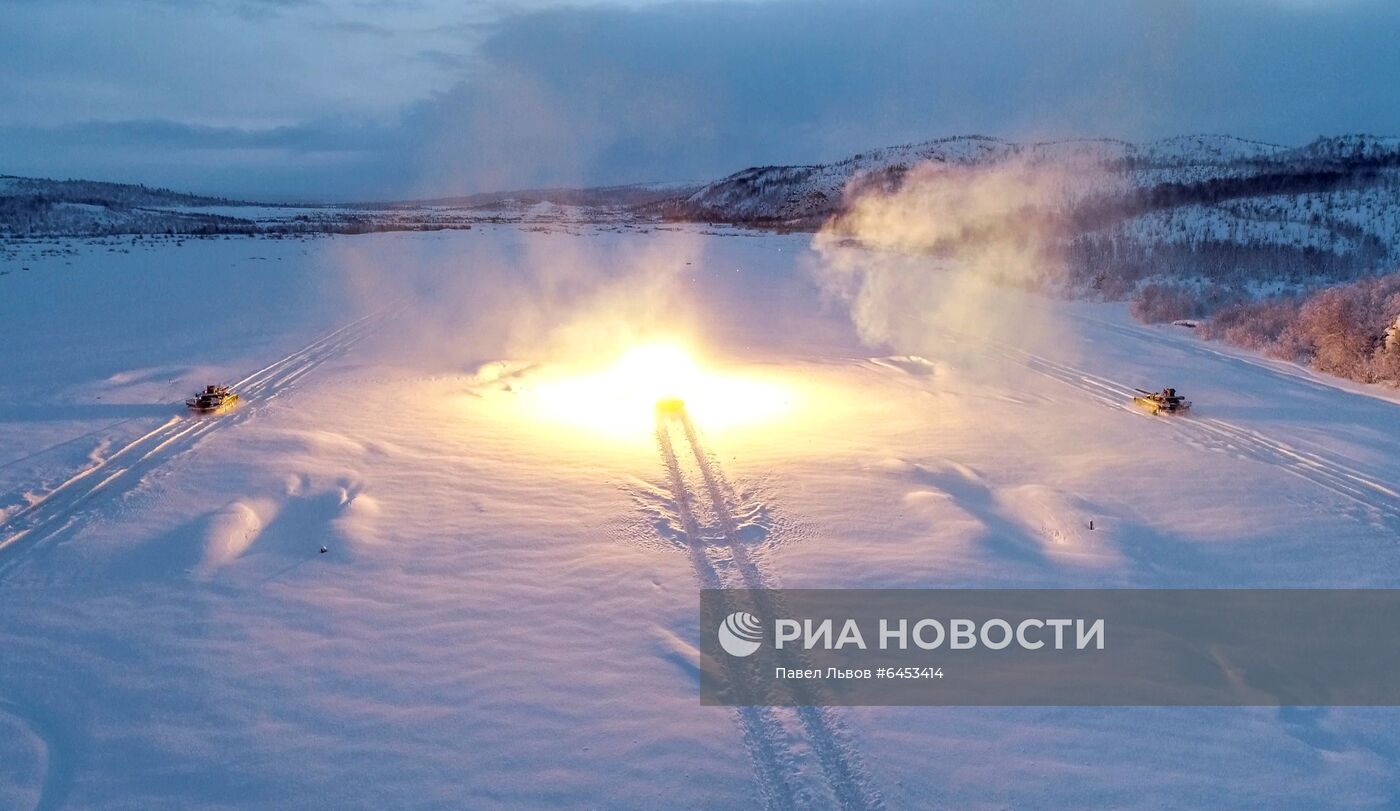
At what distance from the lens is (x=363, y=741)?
393cm

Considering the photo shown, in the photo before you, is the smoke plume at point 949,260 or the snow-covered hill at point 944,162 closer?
the smoke plume at point 949,260

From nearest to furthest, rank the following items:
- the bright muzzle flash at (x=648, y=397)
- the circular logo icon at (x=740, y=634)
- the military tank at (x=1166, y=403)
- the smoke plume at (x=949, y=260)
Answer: the circular logo icon at (x=740, y=634) → the bright muzzle flash at (x=648, y=397) → the military tank at (x=1166, y=403) → the smoke plume at (x=949, y=260)

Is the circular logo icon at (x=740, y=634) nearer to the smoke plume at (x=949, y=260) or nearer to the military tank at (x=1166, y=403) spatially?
the military tank at (x=1166, y=403)

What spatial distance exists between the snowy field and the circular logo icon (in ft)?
0.67

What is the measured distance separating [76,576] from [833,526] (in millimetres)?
5041

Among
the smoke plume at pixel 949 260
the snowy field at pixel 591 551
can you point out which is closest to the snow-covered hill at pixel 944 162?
the smoke plume at pixel 949 260

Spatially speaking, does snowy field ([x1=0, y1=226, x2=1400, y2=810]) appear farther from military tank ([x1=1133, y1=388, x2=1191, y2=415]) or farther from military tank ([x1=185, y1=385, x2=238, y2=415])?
military tank ([x1=1133, y1=388, x2=1191, y2=415])

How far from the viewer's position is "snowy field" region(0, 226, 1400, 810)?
12.3ft

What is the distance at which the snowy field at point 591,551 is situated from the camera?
3.75m

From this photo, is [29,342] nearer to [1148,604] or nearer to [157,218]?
[1148,604]

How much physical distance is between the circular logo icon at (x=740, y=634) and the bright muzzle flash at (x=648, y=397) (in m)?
3.96

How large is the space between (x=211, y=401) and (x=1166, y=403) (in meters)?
10.5

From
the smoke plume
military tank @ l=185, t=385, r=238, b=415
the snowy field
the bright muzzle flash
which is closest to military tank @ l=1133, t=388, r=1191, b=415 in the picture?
the snowy field

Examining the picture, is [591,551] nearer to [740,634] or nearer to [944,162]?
[740,634]
